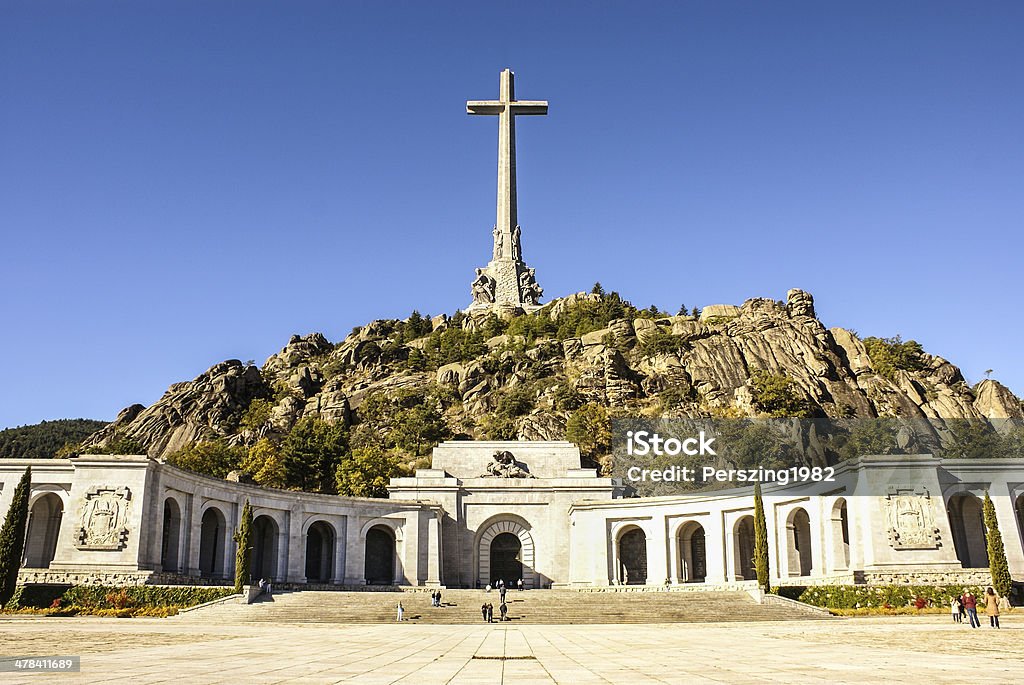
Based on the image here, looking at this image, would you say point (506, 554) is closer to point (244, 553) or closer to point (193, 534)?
point (193, 534)

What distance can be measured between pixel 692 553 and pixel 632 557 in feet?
11.6

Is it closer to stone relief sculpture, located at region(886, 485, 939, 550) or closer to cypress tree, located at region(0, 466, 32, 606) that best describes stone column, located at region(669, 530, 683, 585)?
stone relief sculpture, located at region(886, 485, 939, 550)

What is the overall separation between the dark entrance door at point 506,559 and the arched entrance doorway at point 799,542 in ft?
54.9

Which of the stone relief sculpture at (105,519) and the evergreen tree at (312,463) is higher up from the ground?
the evergreen tree at (312,463)

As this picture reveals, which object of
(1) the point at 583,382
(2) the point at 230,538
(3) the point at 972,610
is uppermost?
(1) the point at 583,382

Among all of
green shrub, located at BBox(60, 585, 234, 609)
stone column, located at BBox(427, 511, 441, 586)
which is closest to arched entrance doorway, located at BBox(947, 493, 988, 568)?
stone column, located at BBox(427, 511, 441, 586)

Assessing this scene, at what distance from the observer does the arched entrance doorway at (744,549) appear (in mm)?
44750

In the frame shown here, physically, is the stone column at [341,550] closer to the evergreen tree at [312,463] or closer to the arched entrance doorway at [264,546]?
the arched entrance doorway at [264,546]

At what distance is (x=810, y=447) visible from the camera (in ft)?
220

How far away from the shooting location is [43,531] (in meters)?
43.5

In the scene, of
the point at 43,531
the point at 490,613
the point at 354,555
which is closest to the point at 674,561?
the point at 490,613

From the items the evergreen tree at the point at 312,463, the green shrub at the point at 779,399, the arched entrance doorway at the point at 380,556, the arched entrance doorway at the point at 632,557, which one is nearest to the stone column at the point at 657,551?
the arched entrance doorway at the point at 632,557

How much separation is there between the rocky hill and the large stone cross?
731 centimetres

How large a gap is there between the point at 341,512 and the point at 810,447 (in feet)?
124
